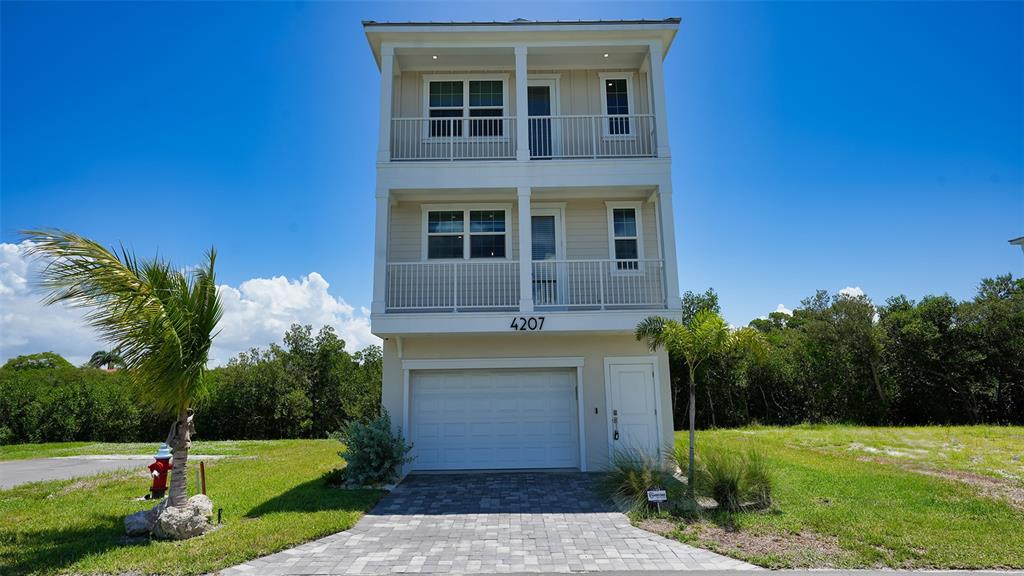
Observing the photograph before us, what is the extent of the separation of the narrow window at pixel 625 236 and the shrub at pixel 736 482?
5183mm

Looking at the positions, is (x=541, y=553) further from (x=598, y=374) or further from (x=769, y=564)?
(x=598, y=374)

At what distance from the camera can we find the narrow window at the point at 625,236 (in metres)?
12.2

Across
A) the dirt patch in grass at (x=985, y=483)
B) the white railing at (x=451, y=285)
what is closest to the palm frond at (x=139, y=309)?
the white railing at (x=451, y=285)

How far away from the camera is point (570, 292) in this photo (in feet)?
36.5

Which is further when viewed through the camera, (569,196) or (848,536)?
(569,196)

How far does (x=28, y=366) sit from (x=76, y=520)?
139ft

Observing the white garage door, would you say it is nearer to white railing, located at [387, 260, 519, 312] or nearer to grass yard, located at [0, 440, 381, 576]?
white railing, located at [387, 260, 519, 312]

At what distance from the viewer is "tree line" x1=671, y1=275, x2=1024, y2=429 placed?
22.7m

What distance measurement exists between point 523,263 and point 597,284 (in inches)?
73.1

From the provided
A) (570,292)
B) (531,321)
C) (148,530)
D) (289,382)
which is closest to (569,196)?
(570,292)

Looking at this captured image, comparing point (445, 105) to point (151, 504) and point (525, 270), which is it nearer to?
point (525, 270)

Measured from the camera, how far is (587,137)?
484 inches

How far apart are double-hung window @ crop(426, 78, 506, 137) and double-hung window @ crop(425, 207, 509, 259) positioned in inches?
76.9

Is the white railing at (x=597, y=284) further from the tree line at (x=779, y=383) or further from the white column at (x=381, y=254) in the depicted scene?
the tree line at (x=779, y=383)
